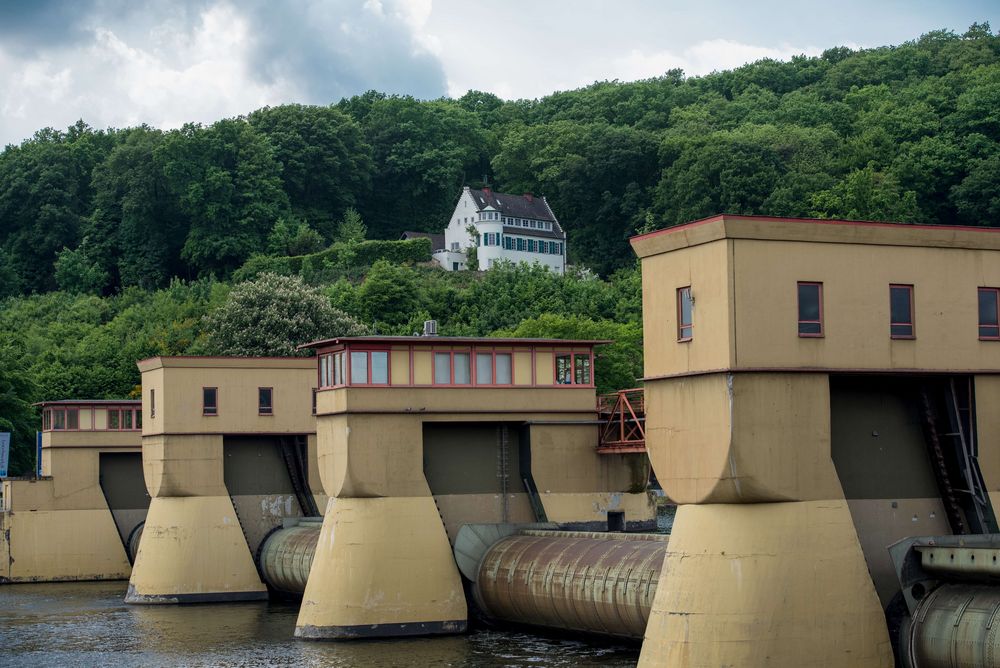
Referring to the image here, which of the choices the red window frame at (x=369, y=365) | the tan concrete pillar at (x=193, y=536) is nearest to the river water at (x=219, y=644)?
the tan concrete pillar at (x=193, y=536)

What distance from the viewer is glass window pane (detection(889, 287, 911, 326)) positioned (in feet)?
108

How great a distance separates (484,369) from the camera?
166ft

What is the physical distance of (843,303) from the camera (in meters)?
32.2

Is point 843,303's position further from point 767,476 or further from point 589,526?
point 589,526

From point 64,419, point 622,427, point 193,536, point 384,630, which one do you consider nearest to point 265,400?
point 193,536

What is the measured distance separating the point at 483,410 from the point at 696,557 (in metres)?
20.0

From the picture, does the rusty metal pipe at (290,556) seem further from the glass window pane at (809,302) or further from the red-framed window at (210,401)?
the glass window pane at (809,302)

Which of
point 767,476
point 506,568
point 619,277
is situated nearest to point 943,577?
point 767,476

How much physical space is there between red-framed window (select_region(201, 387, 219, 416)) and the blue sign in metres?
26.6

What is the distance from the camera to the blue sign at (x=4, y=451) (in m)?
84.7

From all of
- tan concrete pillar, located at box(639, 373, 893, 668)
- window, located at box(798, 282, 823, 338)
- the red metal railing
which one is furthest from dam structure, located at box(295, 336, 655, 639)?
window, located at box(798, 282, 823, 338)

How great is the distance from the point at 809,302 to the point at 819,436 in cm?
278

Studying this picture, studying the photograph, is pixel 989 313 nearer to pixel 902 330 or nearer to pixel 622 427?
pixel 902 330

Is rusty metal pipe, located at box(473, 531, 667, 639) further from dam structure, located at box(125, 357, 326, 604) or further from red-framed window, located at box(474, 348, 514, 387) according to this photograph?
dam structure, located at box(125, 357, 326, 604)
